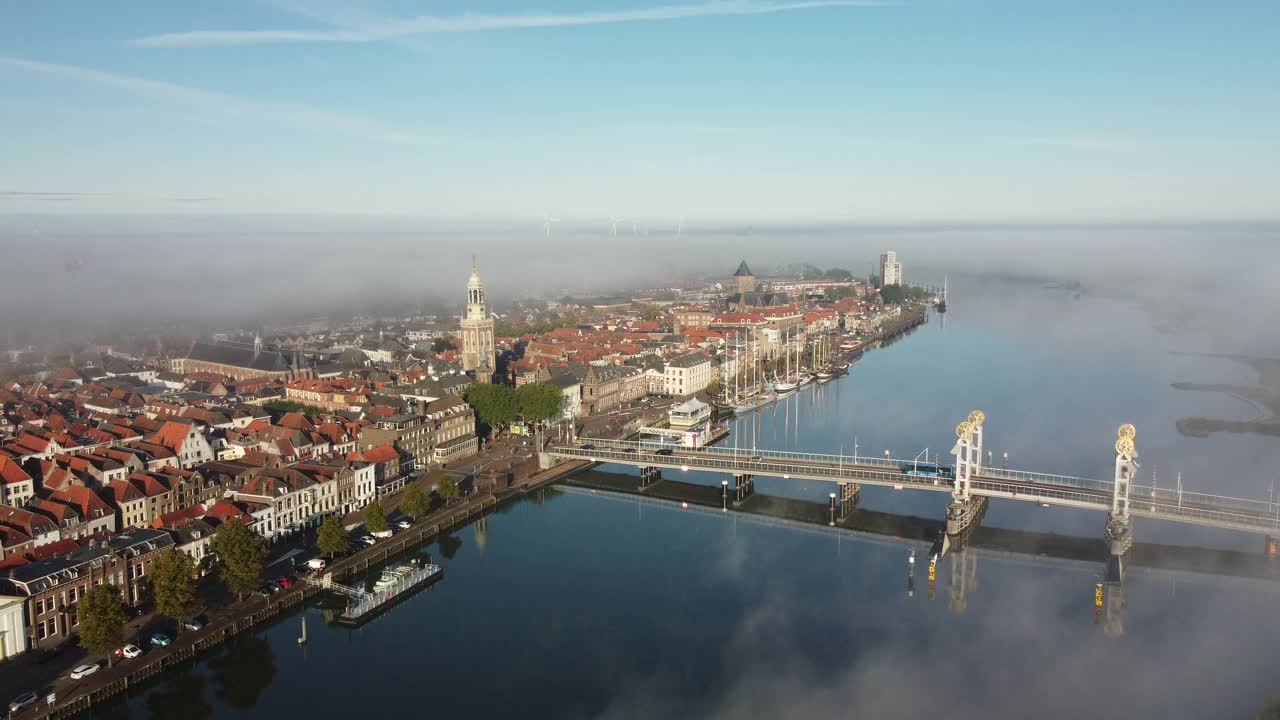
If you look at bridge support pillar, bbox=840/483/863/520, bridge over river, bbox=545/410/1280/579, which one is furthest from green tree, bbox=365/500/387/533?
bridge support pillar, bbox=840/483/863/520

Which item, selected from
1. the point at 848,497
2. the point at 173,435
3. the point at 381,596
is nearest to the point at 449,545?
the point at 381,596

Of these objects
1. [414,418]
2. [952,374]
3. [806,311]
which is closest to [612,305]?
[806,311]

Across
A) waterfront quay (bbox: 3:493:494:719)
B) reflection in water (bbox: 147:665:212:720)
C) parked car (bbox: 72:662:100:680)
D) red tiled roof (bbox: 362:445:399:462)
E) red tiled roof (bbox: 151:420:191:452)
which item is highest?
red tiled roof (bbox: 151:420:191:452)

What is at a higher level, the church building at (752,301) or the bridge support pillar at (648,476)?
the church building at (752,301)

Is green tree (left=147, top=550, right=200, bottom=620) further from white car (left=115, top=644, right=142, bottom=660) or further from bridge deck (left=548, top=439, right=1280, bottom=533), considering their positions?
bridge deck (left=548, top=439, right=1280, bottom=533)

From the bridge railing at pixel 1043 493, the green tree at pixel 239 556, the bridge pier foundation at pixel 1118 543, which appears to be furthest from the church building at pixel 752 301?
the green tree at pixel 239 556

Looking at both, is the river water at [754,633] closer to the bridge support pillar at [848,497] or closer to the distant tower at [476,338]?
the bridge support pillar at [848,497]
